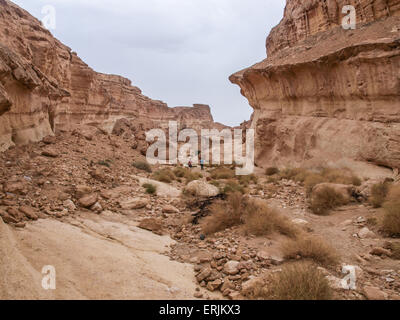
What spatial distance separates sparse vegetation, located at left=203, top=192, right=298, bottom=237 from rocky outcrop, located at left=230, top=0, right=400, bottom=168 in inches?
207

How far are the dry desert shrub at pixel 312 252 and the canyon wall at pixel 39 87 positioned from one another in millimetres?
4666

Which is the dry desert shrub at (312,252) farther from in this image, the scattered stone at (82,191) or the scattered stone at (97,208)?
the scattered stone at (82,191)

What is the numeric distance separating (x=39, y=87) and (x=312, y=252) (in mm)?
9012

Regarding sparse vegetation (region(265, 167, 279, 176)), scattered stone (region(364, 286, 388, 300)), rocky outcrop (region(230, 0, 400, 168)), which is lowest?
scattered stone (region(364, 286, 388, 300))

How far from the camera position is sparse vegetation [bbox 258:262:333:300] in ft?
7.70

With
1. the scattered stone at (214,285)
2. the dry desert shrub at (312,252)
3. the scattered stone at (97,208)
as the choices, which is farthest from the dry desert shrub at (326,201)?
the scattered stone at (97,208)

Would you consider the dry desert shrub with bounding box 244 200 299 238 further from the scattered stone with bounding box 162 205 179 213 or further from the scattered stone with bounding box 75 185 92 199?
the scattered stone with bounding box 75 185 92 199

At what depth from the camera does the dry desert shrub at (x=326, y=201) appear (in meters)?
5.91

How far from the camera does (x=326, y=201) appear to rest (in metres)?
6.05

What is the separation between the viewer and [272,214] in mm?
4629

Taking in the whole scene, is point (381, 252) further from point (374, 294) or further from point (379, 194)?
point (379, 194)

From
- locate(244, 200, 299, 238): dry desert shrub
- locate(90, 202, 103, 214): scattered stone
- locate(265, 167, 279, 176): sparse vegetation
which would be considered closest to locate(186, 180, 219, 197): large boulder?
locate(244, 200, 299, 238): dry desert shrub

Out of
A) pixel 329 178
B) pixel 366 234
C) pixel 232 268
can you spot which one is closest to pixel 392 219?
pixel 366 234
